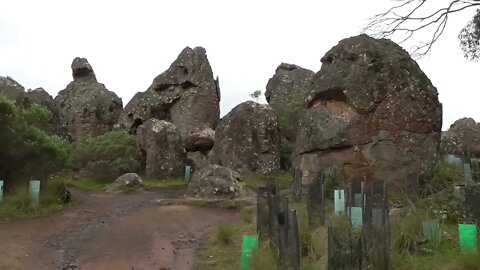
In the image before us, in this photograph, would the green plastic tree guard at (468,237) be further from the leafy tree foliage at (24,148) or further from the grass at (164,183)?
the grass at (164,183)

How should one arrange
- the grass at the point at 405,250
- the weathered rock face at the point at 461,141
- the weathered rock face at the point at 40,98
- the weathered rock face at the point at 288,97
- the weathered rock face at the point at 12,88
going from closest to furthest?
the grass at the point at 405,250
the weathered rock face at the point at 12,88
the weathered rock face at the point at 40,98
the weathered rock face at the point at 461,141
the weathered rock face at the point at 288,97

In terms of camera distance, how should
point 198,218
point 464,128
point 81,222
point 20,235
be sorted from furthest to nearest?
point 464,128 < point 198,218 < point 81,222 < point 20,235

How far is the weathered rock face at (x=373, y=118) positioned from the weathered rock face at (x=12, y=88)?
1256 centimetres

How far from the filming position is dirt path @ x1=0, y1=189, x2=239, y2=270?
8.52 m

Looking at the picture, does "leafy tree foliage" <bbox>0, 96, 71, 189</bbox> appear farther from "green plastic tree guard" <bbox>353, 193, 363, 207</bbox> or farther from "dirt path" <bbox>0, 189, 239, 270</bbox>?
"green plastic tree guard" <bbox>353, 193, 363, 207</bbox>

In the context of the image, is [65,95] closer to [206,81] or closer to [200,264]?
[206,81]

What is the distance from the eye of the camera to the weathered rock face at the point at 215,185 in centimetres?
1511

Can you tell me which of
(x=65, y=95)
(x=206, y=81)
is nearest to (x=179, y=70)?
(x=206, y=81)

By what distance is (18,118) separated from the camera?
13516 mm

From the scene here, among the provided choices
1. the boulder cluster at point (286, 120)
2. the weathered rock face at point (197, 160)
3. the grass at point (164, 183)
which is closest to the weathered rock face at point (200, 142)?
the boulder cluster at point (286, 120)

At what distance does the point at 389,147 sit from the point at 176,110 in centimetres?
1670

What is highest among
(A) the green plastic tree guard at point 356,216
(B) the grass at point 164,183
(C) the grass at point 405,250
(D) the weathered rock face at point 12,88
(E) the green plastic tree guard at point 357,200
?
(D) the weathered rock face at point 12,88

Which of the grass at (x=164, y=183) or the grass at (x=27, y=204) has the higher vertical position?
the grass at (x=164, y=183)

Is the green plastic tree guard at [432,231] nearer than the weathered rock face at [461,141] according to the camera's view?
Yes
